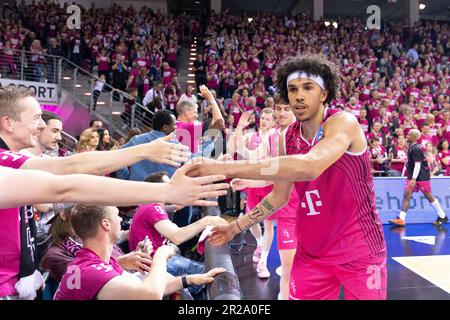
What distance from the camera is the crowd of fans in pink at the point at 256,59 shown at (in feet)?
37.1

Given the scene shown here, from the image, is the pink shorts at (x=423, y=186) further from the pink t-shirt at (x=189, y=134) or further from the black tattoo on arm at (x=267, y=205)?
the black tattoo on arm at (x=267, y=205)

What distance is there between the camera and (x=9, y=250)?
2.09m

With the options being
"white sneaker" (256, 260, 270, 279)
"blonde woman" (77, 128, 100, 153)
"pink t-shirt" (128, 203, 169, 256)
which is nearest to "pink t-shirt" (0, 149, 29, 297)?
"pink t-shirt" (128, 203, 169, 256)

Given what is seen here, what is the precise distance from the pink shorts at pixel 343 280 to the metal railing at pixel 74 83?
816cm

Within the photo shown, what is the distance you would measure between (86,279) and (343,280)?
4.51 ft

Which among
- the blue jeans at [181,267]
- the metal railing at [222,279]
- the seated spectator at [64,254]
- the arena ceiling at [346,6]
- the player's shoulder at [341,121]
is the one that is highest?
the arena ceiling at [346,6]

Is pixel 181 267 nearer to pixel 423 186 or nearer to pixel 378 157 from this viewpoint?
pixel 423 186

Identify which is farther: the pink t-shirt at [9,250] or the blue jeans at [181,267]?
the blue jeans at [181,267]

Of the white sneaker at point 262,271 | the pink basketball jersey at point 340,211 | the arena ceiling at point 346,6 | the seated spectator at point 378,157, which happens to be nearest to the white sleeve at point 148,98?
the seated spectator at point 378,157

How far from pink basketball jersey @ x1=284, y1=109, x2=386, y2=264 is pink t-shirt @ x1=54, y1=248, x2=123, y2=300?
114 cm

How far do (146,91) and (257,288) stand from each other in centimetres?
847

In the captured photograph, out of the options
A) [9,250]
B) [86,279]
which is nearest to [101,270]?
[86,279]
